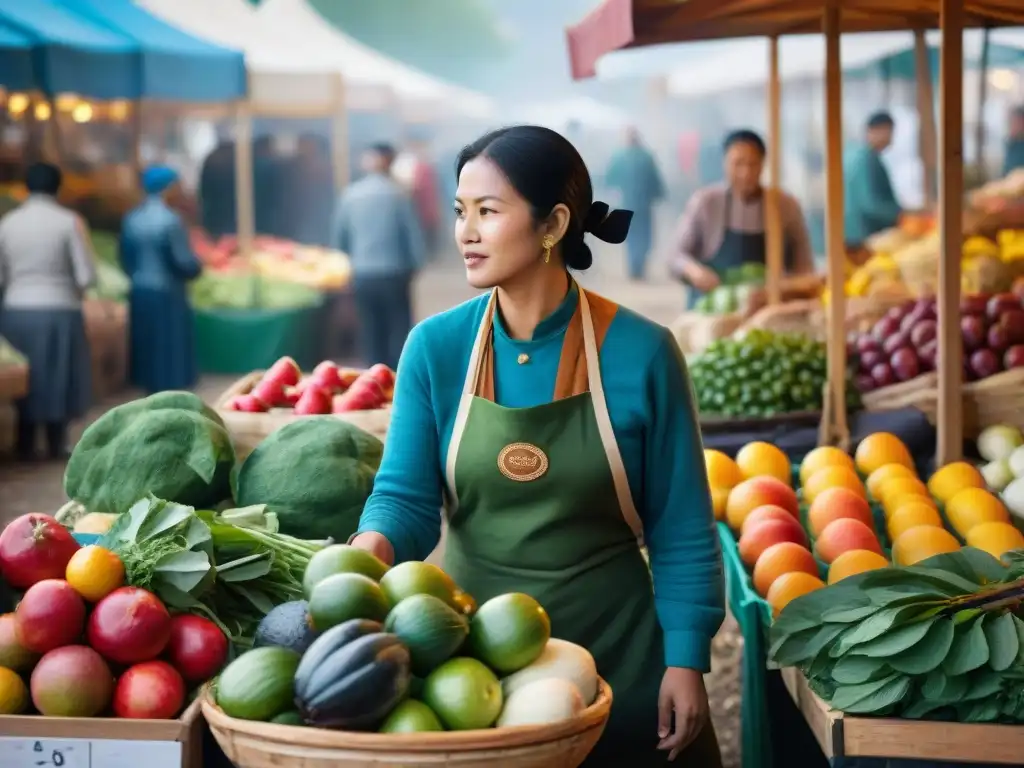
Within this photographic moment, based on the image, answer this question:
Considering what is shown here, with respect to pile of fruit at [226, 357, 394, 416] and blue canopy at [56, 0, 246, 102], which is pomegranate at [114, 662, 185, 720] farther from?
blue canopy at [56, 0, 246, 102]

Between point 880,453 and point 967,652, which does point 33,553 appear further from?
point 880,453

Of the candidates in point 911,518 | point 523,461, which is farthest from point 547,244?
point 911,518

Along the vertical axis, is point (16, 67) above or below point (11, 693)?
above

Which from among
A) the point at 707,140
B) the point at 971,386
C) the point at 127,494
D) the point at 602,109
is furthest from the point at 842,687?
the point at 602,109

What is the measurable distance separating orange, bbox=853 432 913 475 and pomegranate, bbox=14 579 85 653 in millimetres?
2914

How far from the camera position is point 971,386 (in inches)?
195

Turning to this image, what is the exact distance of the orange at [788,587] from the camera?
324cm

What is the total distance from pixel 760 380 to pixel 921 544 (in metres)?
1.75

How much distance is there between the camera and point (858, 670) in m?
2.53

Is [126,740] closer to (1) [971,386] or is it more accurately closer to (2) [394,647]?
(2) [394,647]

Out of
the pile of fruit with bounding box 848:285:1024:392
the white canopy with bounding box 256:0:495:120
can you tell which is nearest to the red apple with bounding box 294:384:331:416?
the pile of fruit with bounding box 848:285:1024:392

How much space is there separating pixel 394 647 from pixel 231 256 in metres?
12.2

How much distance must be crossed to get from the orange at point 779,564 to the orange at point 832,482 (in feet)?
2.01

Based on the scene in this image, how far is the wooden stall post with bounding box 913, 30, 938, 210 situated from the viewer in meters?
7.45
